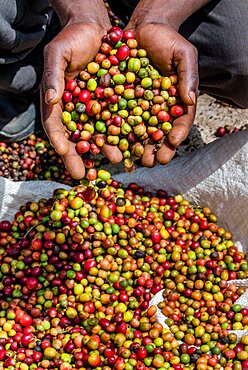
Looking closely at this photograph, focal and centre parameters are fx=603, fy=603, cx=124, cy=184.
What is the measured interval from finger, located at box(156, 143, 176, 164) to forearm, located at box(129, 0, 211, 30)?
2.40 feet

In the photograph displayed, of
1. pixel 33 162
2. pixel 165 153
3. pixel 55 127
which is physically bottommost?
pixel 33 162

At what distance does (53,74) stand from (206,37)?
4.14 ft

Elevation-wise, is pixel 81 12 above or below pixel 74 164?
above

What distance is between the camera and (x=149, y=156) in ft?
10.9

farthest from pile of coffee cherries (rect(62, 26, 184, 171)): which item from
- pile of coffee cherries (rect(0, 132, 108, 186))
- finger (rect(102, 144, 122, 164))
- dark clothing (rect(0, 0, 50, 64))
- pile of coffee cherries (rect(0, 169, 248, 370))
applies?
pile of coffee cherries (rect(0, 132, 108, 186))

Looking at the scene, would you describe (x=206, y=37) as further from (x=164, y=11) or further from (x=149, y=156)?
(x=149, y=156)

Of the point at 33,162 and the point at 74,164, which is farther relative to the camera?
the point at 33,162

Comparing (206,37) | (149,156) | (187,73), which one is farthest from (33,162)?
(187,73)

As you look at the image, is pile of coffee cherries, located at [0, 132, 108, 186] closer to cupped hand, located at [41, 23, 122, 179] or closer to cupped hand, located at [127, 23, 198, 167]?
cupped hand, located at [41, 23, 122, 179]

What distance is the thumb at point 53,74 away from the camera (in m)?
3.05

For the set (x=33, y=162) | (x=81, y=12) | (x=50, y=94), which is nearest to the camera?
(x=50, y=94)

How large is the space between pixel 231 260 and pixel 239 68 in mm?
1223

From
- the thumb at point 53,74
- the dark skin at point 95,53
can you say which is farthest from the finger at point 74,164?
the thumb at point 53,74

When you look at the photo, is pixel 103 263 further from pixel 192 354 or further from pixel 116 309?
pixel 192 354
